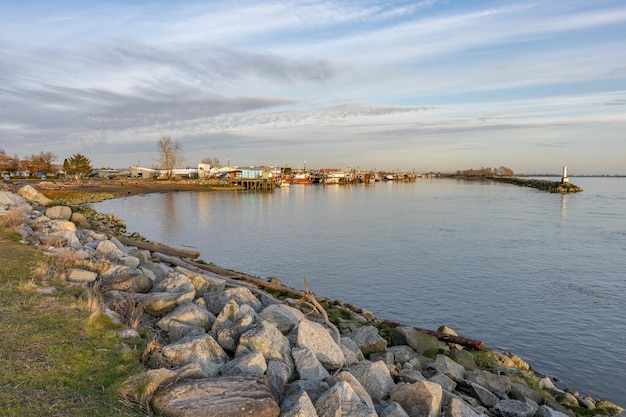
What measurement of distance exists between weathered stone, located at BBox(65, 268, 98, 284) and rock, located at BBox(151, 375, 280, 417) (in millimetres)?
4851

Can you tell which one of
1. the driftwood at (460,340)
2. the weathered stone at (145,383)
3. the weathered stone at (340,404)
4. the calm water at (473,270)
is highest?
the weathered stone at (145,383)

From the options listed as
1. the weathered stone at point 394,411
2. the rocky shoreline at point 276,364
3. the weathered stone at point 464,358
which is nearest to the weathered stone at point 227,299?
the rocky shoreline at point 276,364

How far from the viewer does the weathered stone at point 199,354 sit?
17.0 feet

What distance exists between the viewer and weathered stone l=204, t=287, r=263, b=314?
7.77m

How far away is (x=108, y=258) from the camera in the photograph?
1066 cm

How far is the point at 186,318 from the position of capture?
6586 mm

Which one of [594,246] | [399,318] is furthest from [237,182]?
[399,318]

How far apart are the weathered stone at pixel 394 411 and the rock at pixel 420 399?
0.35 meters

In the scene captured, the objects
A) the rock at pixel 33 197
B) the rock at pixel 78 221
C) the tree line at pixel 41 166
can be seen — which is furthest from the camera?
the tree line at pixel 41 166

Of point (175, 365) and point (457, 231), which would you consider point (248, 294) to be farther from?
point (457, 231)

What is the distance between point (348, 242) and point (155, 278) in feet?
62.0

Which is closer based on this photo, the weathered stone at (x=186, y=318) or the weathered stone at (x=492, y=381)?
the weathered stone at (x=186, y=318)

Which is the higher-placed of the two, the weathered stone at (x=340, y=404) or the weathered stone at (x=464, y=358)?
the weathered stone at (x=340, y=404)

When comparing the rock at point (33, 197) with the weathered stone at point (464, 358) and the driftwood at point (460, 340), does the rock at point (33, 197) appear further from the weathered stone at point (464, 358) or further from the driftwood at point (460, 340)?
the weathered stone at point (464, 358)
